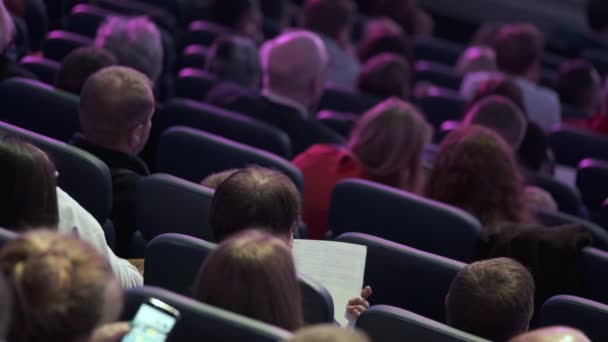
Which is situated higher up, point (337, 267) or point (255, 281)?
point (255, 281)

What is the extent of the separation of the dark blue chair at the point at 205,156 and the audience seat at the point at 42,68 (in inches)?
41.0

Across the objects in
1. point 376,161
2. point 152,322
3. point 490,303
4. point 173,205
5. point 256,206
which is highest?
point 152,322

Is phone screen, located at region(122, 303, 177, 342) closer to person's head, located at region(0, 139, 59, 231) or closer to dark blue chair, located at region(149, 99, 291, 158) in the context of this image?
person's head, located at region(0, 139, 59, 231)

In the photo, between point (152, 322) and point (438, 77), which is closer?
point (152, 322)

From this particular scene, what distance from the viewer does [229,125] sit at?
457cm

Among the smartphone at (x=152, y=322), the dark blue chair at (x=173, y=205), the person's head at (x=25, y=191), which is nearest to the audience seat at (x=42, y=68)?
the dark blue chair at (x=173, y=205)

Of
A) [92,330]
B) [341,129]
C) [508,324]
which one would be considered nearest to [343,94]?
[341,129]

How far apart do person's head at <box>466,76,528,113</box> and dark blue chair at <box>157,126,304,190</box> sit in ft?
7.04

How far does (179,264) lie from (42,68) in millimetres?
2407

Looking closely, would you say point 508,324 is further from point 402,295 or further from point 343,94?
point 343,94

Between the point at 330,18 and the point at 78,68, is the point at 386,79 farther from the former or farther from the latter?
the point at 78,68

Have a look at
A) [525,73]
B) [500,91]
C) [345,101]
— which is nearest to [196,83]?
[345,101]

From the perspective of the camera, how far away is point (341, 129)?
556 cm

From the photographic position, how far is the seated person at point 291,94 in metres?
5.07
